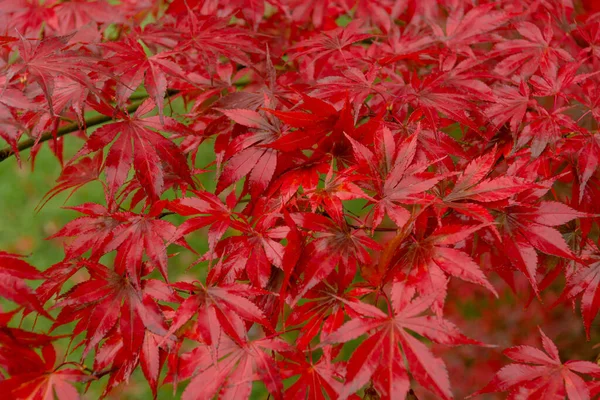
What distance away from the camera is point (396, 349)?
86 cm

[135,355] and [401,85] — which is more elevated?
[401,85]

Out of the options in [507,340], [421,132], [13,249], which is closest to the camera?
[421,132]

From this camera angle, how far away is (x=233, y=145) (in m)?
1.09

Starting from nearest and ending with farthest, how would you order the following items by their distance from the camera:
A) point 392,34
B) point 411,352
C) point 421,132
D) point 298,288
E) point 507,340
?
point 411,352
point 298,288
point 421,132
point 392,34
point 507,340

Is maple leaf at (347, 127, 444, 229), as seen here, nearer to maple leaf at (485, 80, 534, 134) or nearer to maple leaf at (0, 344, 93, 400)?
maple leaf at (485, 80, 534, 134)

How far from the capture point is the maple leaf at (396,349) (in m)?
0.82

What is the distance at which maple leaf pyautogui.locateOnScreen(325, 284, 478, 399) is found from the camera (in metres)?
0.82

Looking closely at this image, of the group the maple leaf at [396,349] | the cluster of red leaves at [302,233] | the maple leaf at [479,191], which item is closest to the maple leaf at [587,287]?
the cluster of red leaves at [302,233]

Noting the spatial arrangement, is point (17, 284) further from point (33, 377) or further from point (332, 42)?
point (332, 42)

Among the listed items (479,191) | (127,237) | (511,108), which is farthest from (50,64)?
(511,108)

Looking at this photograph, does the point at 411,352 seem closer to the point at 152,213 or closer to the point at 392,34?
the point at 152,213

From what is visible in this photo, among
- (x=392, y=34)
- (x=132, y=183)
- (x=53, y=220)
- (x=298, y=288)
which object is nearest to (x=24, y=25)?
(x=132, y=183)

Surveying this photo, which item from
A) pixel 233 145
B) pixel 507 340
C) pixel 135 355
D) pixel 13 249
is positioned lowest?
pixel 13 249

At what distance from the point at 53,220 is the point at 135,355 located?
2.82 metres
